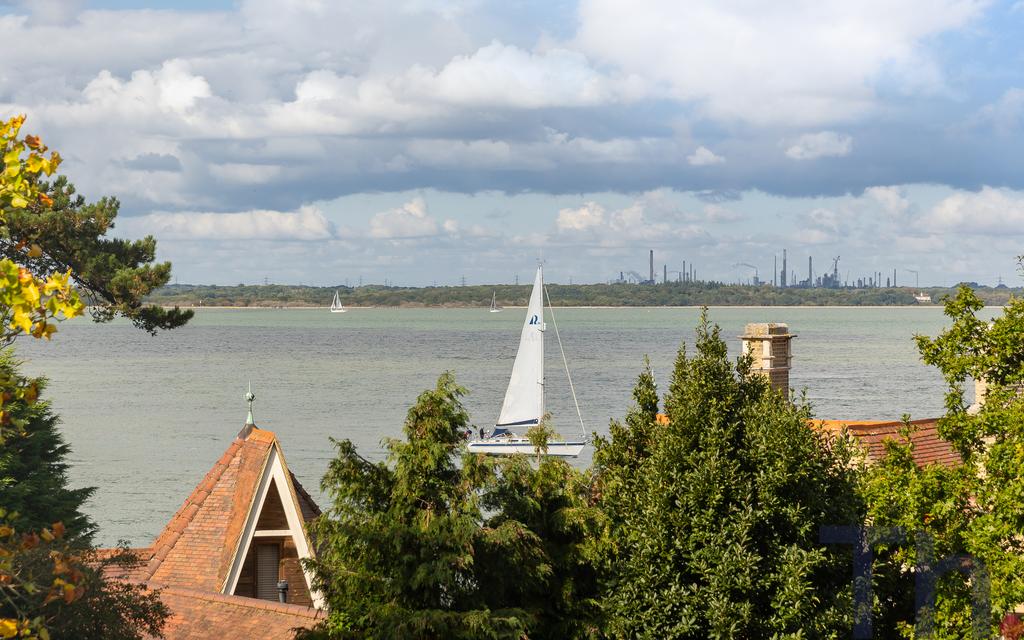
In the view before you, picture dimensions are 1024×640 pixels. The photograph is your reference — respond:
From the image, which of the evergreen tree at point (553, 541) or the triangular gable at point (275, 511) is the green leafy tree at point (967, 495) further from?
the triangular gable at point (275, 511)

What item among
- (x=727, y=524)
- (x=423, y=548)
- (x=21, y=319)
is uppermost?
(x=21, y=319)

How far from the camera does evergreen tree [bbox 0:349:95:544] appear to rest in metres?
30.8

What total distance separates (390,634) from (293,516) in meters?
5.99

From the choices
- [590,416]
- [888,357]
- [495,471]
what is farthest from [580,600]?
[888,357]

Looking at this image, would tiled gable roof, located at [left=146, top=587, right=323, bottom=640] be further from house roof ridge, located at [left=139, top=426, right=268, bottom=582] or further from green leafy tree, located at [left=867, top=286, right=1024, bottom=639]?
green leafy tree, located at [left=867, top=286, right=1024, bottom=639]

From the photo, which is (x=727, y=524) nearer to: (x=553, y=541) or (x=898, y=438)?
(x=553, y=541)

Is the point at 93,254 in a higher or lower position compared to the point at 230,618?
higher

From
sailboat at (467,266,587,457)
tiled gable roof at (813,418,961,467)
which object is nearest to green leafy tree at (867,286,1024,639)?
tiled gable roof at (813,418,961,467)

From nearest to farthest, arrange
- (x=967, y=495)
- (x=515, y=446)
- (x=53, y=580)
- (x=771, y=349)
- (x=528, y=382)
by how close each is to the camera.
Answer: (x=53, y=580), (x=967, y=495), (x=771, y=349), (x=515, y=446), (x=528, y=382)

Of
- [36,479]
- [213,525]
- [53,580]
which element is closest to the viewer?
[53,580]

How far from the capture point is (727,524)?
1427 cm

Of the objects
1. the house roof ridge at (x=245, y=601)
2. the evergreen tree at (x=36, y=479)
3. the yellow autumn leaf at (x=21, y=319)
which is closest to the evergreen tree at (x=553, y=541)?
the house roof ridge at (x=245, y=601)

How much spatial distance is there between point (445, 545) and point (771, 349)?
1360cm

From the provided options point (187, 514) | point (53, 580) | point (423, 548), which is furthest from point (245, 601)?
point (423, 548)
